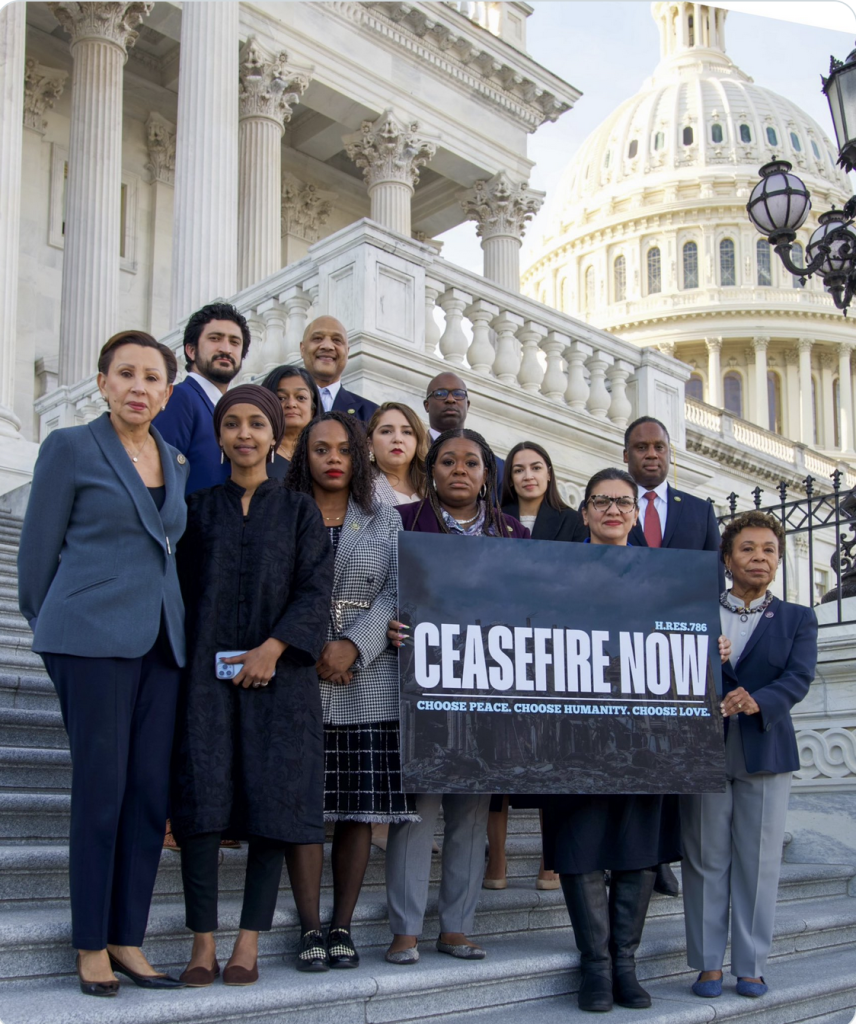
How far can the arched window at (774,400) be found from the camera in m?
78.8

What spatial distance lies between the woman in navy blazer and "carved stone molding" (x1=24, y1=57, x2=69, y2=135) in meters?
18.0

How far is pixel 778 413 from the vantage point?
79.3 meters

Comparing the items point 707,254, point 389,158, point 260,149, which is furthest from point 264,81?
point 707,254

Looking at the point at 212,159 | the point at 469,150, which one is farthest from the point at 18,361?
the point at 469,150

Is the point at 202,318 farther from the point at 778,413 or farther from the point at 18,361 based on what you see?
the point at 778,413

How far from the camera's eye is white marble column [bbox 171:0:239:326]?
15266mm

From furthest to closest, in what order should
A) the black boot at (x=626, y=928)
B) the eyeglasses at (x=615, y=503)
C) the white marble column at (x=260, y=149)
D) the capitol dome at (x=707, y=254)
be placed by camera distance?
the capitol dome at (x=707, y=254), the white marble column at (x=260, y=149), the eyeglasses at (x=615, y=503), the black boot at (x=626, y=928)

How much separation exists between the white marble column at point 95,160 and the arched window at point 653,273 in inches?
2701

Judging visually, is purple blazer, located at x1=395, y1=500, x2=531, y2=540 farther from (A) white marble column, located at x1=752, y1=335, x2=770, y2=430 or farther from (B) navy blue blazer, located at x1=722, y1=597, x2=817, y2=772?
(A) white marble column, located at x1=752, y1=335, x2=770, y2=430

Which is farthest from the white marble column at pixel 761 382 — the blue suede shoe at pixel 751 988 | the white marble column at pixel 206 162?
the blue suede shoe at pixel 751 988

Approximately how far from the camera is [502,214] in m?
24.3

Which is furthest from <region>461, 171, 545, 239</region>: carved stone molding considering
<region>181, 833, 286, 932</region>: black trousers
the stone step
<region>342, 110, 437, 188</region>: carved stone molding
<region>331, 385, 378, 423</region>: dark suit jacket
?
<region>181, 833, 286, 932</region>: black trousers

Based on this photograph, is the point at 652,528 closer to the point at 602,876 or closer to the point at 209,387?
the point at 602,876

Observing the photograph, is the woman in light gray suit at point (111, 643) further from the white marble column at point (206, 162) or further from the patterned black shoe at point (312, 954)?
the white marble column at point (206, 162)
